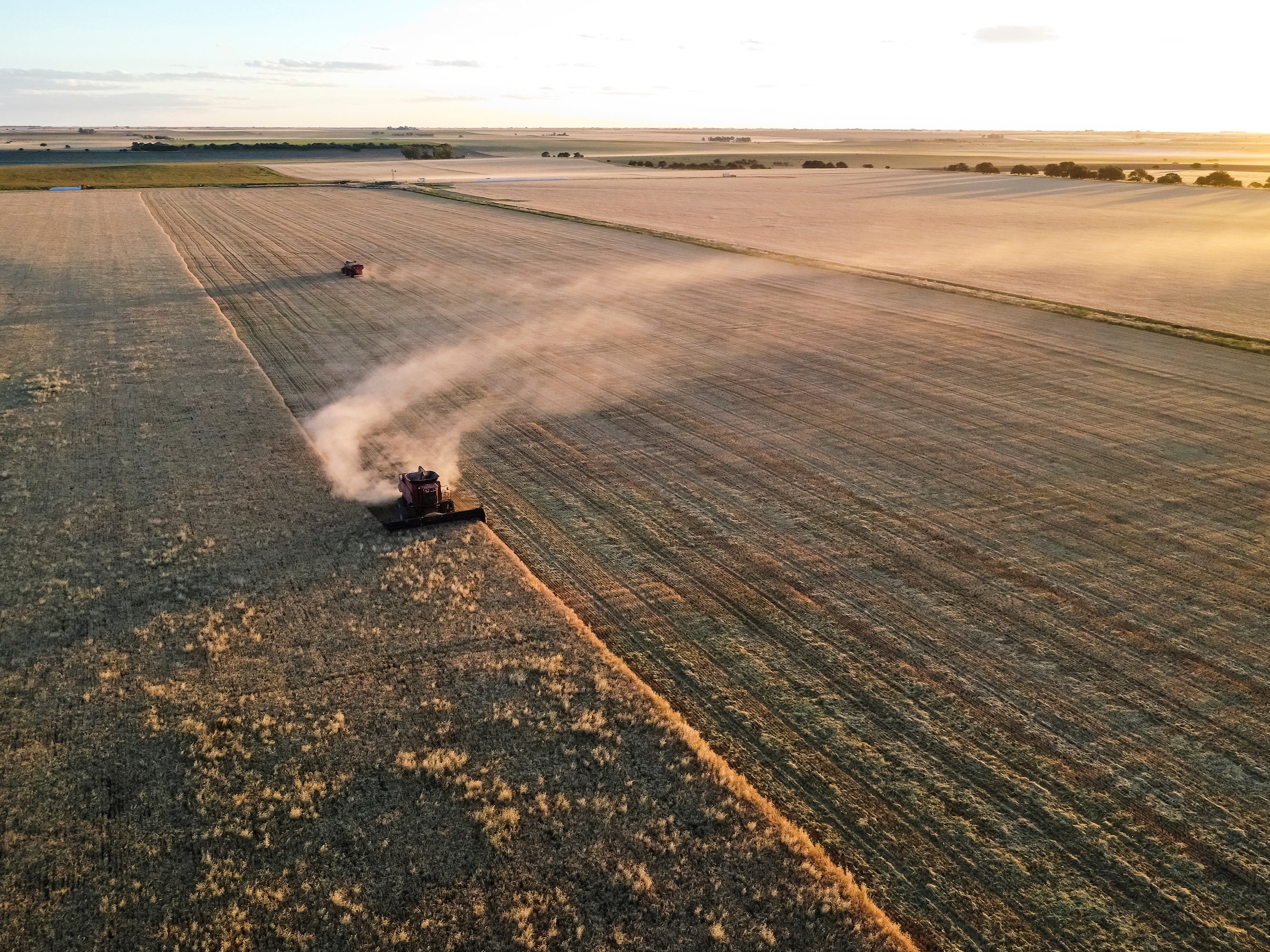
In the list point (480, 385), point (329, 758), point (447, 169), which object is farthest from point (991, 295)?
point (447, 169)

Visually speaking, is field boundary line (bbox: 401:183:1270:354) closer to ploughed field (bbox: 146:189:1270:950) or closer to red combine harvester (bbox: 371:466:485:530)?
ploughed field (bbox: 146:189:1270:950)

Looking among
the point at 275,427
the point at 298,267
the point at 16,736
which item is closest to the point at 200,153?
the point at 298,267

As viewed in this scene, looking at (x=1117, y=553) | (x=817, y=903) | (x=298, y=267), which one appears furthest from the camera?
(x=298, y=267)

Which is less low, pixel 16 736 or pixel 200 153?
pixel 200 153

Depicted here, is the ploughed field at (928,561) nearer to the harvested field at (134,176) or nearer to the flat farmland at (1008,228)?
the flat farmland at (1008,228)

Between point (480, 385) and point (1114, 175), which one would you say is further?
point (1114, 175)

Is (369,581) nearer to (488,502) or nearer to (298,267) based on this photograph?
(488,502)

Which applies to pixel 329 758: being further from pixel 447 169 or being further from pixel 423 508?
pixel 447 169
